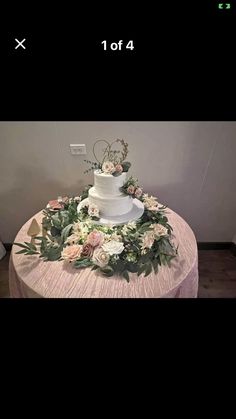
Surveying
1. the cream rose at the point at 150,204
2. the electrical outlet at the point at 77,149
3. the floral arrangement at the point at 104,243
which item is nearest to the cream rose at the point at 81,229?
the floral arrangement at the point at 104,243

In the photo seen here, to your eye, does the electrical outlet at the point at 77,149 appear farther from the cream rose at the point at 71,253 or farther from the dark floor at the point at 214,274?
the dark floor at the point at 214,274

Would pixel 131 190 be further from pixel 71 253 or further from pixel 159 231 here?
pixel 71 253

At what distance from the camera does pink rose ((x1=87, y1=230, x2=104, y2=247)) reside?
95 centimetres

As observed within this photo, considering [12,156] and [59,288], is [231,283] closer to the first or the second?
[59,288]

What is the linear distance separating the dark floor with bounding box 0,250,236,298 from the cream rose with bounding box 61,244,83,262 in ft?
3.02

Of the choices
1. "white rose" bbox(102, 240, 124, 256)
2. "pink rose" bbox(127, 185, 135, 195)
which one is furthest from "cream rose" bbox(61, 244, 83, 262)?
"pink rose" bbox(127, 185, 135, 195)

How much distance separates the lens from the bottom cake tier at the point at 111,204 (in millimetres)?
1076

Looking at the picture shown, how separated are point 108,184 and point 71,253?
39cm

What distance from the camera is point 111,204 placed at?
3.55 ft

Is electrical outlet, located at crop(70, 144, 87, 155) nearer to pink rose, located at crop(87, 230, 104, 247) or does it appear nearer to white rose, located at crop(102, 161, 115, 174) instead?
white rose, located at crop(102, 161, 115, 174)

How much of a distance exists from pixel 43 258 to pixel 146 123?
Result: 1125 mm

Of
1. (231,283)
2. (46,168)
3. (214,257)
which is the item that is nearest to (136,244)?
(46,168)

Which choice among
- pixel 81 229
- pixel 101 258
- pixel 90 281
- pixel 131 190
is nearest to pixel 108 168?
pixel 131 190
